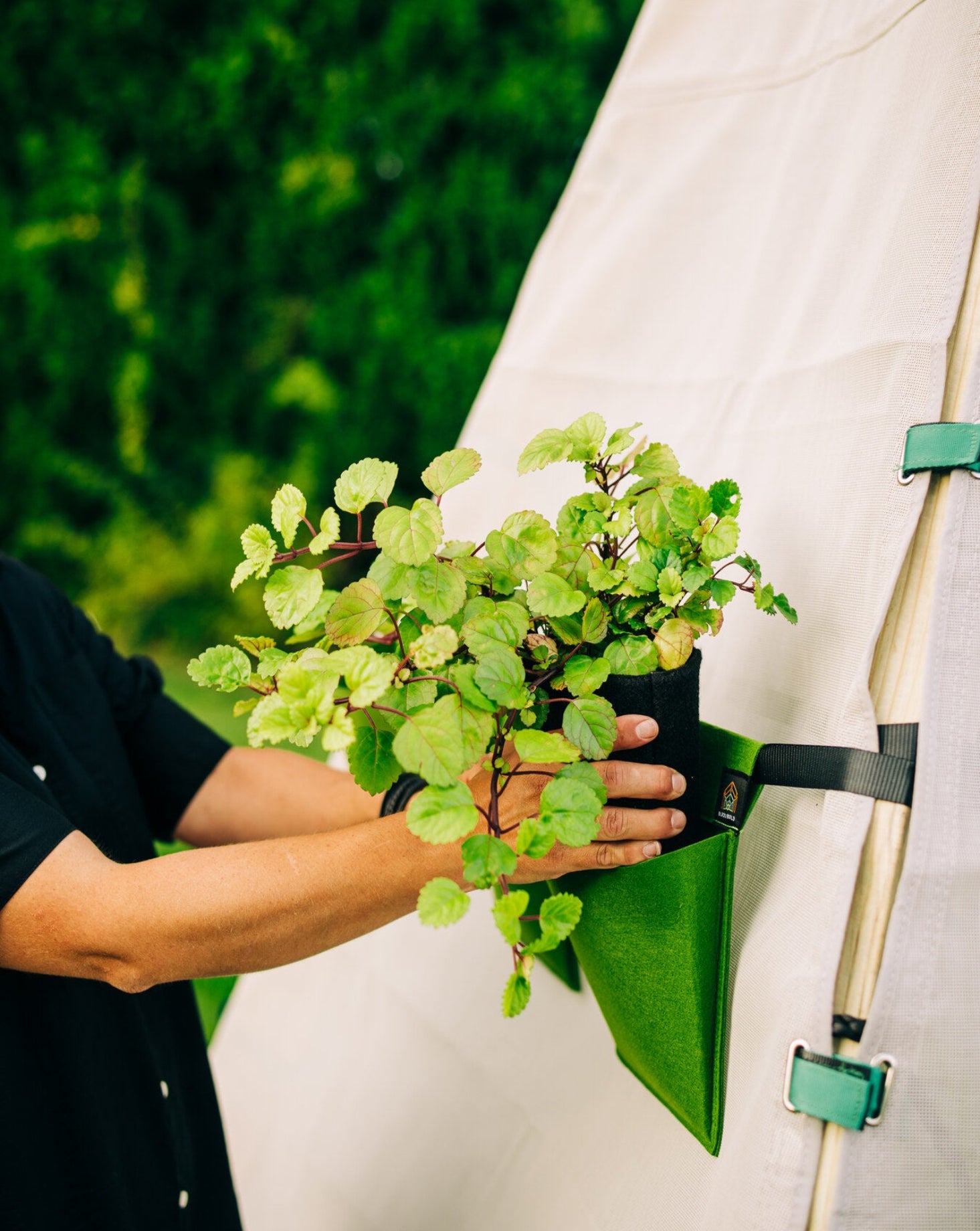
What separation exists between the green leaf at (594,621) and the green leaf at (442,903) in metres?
0.21

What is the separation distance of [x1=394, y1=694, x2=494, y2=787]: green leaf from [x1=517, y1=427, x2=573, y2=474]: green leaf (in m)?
0.20

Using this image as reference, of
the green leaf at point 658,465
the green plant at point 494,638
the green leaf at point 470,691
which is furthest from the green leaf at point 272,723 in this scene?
the green leaf at point 658,465

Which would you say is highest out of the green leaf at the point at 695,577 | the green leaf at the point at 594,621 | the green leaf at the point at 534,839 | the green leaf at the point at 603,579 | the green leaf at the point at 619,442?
the green leaf at the point at 619,442

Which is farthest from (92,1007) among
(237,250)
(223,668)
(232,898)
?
(237,250)

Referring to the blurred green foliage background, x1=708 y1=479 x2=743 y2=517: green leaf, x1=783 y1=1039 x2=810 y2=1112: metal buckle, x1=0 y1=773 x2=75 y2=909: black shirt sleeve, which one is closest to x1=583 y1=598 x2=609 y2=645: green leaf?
x1=708 y1=479 x2=743 y2=517: green leaf

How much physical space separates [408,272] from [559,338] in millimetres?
2750

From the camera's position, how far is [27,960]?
2.59ft

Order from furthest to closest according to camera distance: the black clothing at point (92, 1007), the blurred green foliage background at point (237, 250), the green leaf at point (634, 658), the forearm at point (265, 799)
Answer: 1. the blurred green foliage background at point (237, 250)
2. the forearm at point (265, 799)
3. the black clothing at point (92, 1007)
4. the green leaf at point (634, 658)

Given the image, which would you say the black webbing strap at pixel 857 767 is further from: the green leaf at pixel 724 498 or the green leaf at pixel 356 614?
the green leaf at pixel 356 614

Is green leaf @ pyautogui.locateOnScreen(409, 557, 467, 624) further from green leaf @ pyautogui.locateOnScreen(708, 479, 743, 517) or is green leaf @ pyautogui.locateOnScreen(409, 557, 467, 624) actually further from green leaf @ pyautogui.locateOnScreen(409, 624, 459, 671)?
green leaf @ pyautogui.locateOnScreen(708, 479, 743, 517)

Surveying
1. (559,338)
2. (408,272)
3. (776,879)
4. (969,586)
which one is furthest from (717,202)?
(408,272)

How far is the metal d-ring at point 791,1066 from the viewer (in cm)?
67

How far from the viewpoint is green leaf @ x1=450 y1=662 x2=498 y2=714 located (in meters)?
0.65

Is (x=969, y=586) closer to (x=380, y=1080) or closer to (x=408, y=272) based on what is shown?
(x=380, y=1080)
